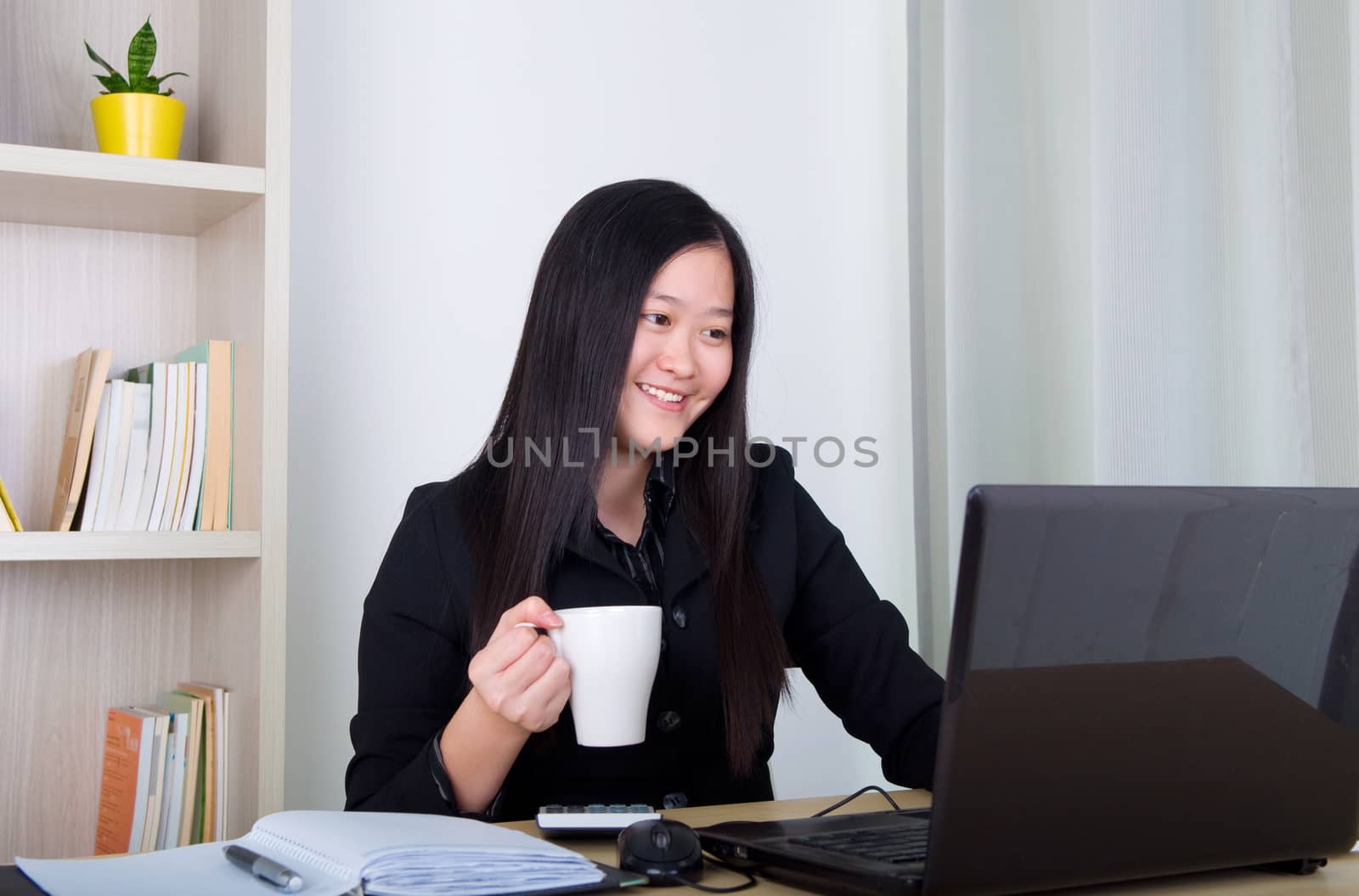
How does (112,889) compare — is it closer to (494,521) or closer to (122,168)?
(494,521)

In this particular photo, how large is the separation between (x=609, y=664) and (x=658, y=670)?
48cm

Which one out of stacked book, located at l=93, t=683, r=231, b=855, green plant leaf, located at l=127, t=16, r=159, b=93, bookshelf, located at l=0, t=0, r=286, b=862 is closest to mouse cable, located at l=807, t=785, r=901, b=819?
bookshelf, located at l=0, t=0, r=286, b=862

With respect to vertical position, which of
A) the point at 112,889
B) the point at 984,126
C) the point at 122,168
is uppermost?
Result: the point at 984,126

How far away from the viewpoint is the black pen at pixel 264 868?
2.40ft

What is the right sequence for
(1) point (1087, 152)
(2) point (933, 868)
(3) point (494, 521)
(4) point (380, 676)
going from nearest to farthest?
(2) point (933, 868) → (4) point (380, 676) → (3) point (494, 521) → (1) point (1087, 152)

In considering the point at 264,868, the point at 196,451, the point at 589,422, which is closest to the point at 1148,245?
the point at 589,422

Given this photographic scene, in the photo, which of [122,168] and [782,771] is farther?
[782,771]

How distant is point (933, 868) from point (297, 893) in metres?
0.36

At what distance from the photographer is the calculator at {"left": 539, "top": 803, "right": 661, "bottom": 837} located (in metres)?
0.95

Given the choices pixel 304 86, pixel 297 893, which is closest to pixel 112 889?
pixel 297 893

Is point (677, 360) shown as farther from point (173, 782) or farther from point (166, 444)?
point (173, 782)

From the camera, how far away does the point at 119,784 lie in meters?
1.83

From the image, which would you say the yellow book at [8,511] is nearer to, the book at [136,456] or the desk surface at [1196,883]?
the book at [136,456]

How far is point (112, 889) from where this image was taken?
740 mm
